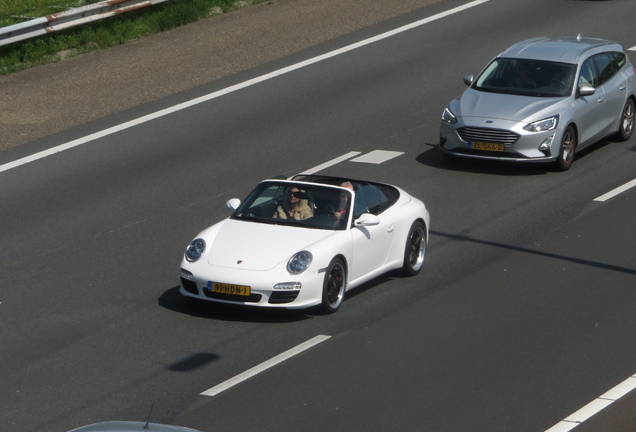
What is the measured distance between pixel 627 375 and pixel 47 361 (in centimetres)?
532

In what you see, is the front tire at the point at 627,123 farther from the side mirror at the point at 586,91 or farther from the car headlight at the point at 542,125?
the car headlight at the point at 542,125

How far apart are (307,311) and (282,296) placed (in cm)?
62

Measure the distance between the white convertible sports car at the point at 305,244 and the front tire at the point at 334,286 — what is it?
0.03ft

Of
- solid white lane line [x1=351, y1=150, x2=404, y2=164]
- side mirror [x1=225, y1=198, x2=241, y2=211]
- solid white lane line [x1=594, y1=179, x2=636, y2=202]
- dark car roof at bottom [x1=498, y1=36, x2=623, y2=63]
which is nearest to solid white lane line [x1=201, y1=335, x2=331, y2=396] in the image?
side mirror [x1=225, y1=198, x2=241, y2=211]

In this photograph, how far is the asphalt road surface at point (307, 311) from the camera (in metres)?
9.48

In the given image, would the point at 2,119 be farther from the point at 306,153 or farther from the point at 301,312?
the point at 301,312

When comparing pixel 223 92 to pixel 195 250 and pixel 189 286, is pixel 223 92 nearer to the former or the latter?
pixel 195 250

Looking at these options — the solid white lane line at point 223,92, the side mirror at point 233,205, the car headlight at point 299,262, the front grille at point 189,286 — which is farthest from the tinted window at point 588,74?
the front grille at point 189,286

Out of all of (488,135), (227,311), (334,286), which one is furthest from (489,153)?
(227,311)

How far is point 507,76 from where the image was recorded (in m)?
18.4

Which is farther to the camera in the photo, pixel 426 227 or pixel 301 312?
pixel 426 227

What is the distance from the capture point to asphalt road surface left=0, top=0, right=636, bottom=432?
9.48 m

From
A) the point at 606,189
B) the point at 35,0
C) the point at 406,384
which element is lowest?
the point at 606,189

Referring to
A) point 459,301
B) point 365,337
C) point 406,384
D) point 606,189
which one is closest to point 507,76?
point 606,189
